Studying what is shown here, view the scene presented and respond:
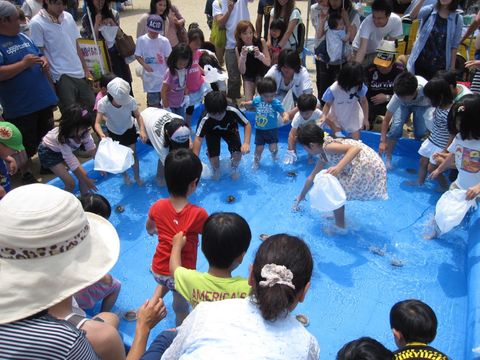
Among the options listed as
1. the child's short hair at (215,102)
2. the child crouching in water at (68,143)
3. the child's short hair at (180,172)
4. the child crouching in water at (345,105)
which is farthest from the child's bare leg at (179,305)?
the child crouching in water at (345,105)

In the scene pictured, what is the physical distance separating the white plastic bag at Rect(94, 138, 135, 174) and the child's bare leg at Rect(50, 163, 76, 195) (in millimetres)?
315

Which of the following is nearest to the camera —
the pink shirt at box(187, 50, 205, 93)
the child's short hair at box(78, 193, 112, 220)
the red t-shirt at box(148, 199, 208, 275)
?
the red t-shirt at box(148, 199, 208, 275)

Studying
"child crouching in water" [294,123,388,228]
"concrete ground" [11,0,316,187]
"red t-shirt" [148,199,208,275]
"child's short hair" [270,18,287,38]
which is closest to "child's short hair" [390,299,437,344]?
"red t-shirt" [148,199,208,275]

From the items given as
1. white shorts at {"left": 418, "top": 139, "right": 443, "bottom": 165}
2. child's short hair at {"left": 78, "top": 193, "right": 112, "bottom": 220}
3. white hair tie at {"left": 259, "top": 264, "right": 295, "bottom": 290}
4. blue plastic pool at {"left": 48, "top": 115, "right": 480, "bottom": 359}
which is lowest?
blue plastic pool at {"left": 48, "top": 115, "right": 480, "bottom": 359}

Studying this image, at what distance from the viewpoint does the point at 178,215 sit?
276cm

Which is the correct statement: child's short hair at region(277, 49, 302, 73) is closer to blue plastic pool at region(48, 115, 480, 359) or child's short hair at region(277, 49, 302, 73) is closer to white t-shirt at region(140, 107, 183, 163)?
blue plastic pool at region(48, 115, 480, 359)

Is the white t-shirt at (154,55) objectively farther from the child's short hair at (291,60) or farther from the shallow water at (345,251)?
the child's short hair at (291,60)

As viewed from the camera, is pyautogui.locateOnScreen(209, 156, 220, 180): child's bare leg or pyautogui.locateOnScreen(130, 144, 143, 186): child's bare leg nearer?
pyautogui.locateOnScreen(130, 144, 143, 186): child's bare leg

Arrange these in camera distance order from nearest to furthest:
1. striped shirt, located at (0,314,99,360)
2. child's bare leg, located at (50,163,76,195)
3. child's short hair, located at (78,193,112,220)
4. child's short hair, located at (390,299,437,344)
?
striped shirt, located at (0,314,99,360) → child's short hair, located at (390,299,437,344) → child's short hair, located at (78,193,112,220) → child's bare leg, located at (50,163,76,195)

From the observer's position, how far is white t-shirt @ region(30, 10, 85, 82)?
16.7 feet

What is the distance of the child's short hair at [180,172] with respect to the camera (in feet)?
9.16

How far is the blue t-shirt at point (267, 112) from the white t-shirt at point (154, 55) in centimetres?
151

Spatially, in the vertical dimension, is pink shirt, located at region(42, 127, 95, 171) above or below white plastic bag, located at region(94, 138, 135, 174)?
above

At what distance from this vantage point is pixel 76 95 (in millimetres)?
5660
